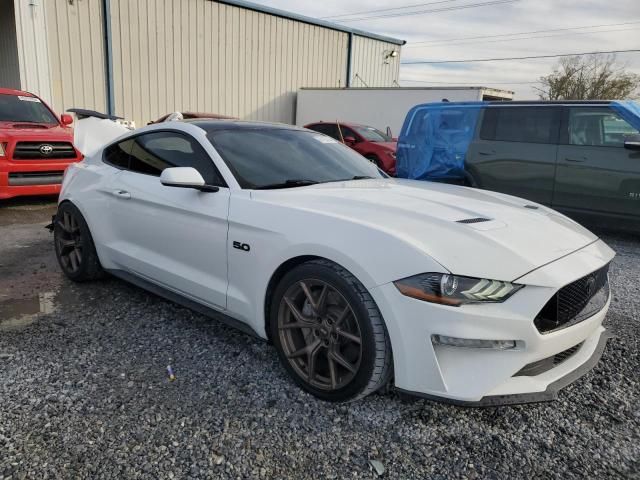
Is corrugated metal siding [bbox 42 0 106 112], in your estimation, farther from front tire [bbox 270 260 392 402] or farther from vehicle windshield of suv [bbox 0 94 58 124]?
front tire [bbox 270 260 392 402]

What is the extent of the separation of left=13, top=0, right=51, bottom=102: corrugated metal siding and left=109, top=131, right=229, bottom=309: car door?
11.0m

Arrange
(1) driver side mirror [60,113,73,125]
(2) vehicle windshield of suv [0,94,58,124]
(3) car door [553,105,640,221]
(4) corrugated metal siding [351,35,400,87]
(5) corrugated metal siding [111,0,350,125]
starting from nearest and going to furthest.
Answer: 1. (3) car door [553,105,640,221]
2. (2) vehicle windshield of suv [0,94,58,124]
3. (1) driver side mirror [60,113,73,125]
4. (5) corrugated metal siding [111,0,350,125]
5. (4) corrugated metal siding [351,35,400,87]

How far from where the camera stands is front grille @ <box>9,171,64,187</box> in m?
7.44

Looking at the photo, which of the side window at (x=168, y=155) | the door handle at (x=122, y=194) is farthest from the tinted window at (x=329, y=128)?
the door handle at (x=122, y=194)

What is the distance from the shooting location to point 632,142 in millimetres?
5895

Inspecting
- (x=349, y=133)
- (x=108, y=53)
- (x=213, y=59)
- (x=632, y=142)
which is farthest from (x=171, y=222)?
(x=213, y=59)

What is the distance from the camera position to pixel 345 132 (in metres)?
13.1

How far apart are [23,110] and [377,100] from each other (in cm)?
1086

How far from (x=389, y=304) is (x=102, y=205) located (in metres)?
2.69

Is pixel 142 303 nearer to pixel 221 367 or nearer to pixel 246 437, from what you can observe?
pixel 221 367

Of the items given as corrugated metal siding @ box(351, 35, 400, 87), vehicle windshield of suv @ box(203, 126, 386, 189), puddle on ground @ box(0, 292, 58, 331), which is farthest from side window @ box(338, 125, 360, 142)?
corrugated metal siding @ box(351, 35, 400, 87)

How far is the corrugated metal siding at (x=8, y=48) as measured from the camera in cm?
Result: 1353

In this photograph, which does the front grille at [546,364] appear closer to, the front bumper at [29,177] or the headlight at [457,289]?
the headlight at [457,289]

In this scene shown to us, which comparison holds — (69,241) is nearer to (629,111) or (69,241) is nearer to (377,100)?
(629,111)
